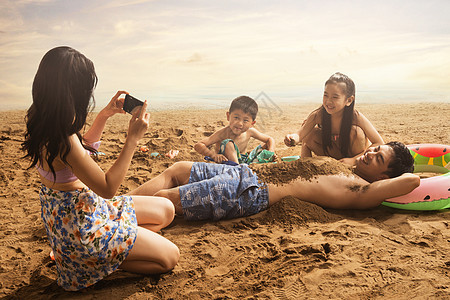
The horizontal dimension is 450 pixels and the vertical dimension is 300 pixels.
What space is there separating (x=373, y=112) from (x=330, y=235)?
729cm

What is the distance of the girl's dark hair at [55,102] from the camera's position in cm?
179

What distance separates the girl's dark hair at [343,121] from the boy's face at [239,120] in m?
0.83

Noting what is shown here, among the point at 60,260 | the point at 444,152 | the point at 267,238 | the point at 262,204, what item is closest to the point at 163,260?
the point at 60,260

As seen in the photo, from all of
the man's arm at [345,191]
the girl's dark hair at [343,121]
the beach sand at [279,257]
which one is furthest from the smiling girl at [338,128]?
the beach sand at [279,257]

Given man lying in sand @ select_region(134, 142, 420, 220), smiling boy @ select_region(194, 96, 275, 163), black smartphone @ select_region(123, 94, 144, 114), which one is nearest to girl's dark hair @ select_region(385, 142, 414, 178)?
man lying in sand @ select_region(134, 142, 420, 220)

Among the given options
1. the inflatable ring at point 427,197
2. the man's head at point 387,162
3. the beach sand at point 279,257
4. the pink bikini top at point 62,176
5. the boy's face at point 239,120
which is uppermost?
the boy's face at point 239,120

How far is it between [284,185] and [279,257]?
758mm

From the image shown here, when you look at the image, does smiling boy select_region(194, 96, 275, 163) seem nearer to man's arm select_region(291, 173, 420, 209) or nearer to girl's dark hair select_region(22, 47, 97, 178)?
man's arm select_region(291, 173, 420, 209)

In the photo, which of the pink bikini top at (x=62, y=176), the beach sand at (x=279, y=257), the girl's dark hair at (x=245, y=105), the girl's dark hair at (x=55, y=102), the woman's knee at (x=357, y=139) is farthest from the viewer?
the girl's dark hair at (x=245, y=105)

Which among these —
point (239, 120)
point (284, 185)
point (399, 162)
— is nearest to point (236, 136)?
point (239, 120)

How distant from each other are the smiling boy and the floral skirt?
6.50 feet

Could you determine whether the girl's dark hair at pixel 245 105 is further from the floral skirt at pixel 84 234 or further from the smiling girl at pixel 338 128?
the floral skirt at pixel 84 234

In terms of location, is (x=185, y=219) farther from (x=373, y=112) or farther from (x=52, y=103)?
(x=373, y=112)

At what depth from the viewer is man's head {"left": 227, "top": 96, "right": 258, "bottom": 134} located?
13.8 ft
